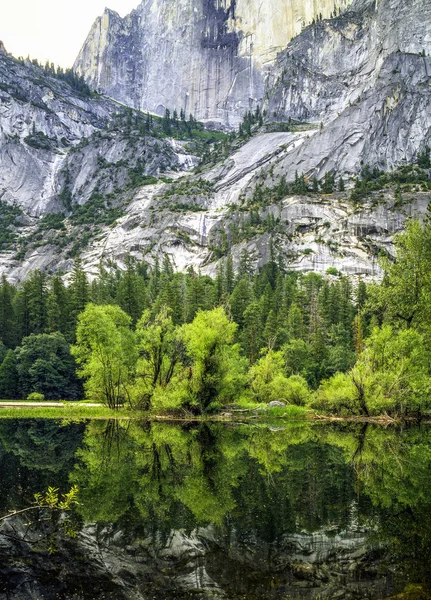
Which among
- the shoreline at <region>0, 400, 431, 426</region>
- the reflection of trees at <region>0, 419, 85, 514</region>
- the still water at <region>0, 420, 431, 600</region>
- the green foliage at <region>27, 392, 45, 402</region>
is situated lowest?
the green foliage at <region>27, 392, 45, 402</region>

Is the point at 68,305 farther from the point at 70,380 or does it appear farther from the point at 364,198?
the point at 364,198

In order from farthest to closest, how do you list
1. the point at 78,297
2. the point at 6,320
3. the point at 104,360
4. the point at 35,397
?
the point at 6,320, the point at 78,297, the point at 35,397, the point at 104,360

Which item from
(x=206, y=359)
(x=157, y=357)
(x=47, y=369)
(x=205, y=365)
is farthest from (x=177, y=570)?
(x=47, y=369)

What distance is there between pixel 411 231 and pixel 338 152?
13789cm

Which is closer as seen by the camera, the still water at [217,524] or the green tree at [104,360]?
the still water at [217,524]

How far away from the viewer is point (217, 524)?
49.4 ft

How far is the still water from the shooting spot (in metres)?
11.1

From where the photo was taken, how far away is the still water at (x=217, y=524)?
11133 mm

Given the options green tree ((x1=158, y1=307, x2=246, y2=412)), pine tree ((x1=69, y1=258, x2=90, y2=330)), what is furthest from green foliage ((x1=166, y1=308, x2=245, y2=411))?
pine tree ((x1=69, y1=258, x2=90, y2=330))

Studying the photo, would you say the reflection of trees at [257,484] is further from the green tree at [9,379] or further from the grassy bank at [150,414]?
the green tree at [9,379]

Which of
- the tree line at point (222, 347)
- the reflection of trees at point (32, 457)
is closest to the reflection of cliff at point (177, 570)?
the reflection of trees at point (32, 457)

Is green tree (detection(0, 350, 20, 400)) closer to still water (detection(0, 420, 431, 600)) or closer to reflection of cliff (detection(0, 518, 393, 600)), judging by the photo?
still water (detection(0, 420, 431, 600))

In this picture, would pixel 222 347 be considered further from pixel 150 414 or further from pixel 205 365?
pixel 150 414

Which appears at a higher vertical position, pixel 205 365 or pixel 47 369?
pixel 205 365
